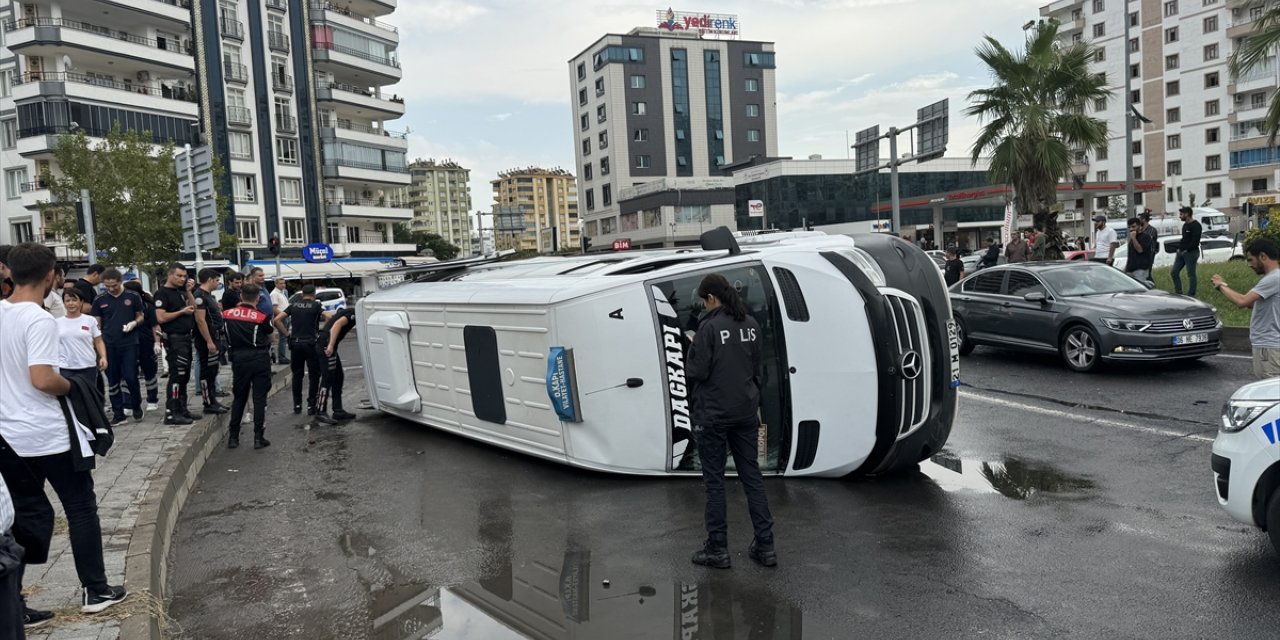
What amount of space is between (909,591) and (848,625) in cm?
57

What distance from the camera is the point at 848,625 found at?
434 cm

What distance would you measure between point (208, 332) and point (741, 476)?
24.9 ft

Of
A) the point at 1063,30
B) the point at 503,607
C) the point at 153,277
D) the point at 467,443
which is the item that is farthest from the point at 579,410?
the point at 1063,30

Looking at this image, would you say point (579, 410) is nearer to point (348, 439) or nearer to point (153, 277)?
point (348, 439)

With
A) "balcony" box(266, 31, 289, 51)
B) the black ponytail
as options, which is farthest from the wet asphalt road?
"balcony" box(266, 31, 289, 51)

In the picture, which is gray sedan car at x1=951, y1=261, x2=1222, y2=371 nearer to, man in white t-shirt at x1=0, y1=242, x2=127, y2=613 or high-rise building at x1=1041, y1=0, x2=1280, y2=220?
man in white t-shirt at x1=0, y1=242, x2=127, y2=613

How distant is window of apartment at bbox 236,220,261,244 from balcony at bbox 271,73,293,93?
8.59m

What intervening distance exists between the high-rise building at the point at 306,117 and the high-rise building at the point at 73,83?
10.2 feet

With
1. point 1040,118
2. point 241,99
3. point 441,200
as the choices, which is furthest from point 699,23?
point 441,200

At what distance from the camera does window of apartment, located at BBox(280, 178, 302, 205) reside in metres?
55.1

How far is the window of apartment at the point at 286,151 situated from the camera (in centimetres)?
5491

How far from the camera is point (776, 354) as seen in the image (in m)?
6.59

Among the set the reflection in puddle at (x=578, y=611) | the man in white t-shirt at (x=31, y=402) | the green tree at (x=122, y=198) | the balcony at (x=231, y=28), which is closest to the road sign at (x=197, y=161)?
the man in white t-shirt at (x=31, y=402)

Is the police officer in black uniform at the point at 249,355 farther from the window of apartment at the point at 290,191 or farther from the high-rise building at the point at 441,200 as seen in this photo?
the high-rise building at the point at 441,200
